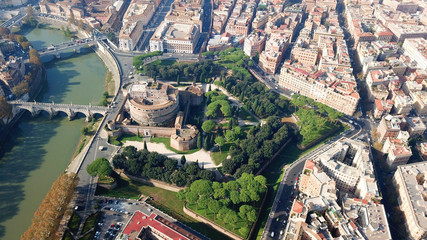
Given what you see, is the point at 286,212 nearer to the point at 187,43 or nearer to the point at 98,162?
the point at 98,162

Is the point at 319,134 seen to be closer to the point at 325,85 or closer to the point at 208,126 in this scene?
the point at 325,85

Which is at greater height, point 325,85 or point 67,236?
point 325,85

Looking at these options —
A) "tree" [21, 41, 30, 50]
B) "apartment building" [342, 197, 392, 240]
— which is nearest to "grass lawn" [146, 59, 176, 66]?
"tree" [21, 41, 30, 50]

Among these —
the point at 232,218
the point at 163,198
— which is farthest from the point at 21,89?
the point at 232,218

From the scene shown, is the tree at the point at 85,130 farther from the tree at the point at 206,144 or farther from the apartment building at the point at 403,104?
the apartment building at the point at 403,104

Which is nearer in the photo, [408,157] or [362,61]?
[408,157]

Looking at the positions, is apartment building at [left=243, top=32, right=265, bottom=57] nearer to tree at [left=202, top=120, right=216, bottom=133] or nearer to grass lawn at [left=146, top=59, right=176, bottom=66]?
grass lawn at [left=146, top=59, right=176, bottom=66]

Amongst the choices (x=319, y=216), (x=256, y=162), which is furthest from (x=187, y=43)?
(x=319, y=216)
